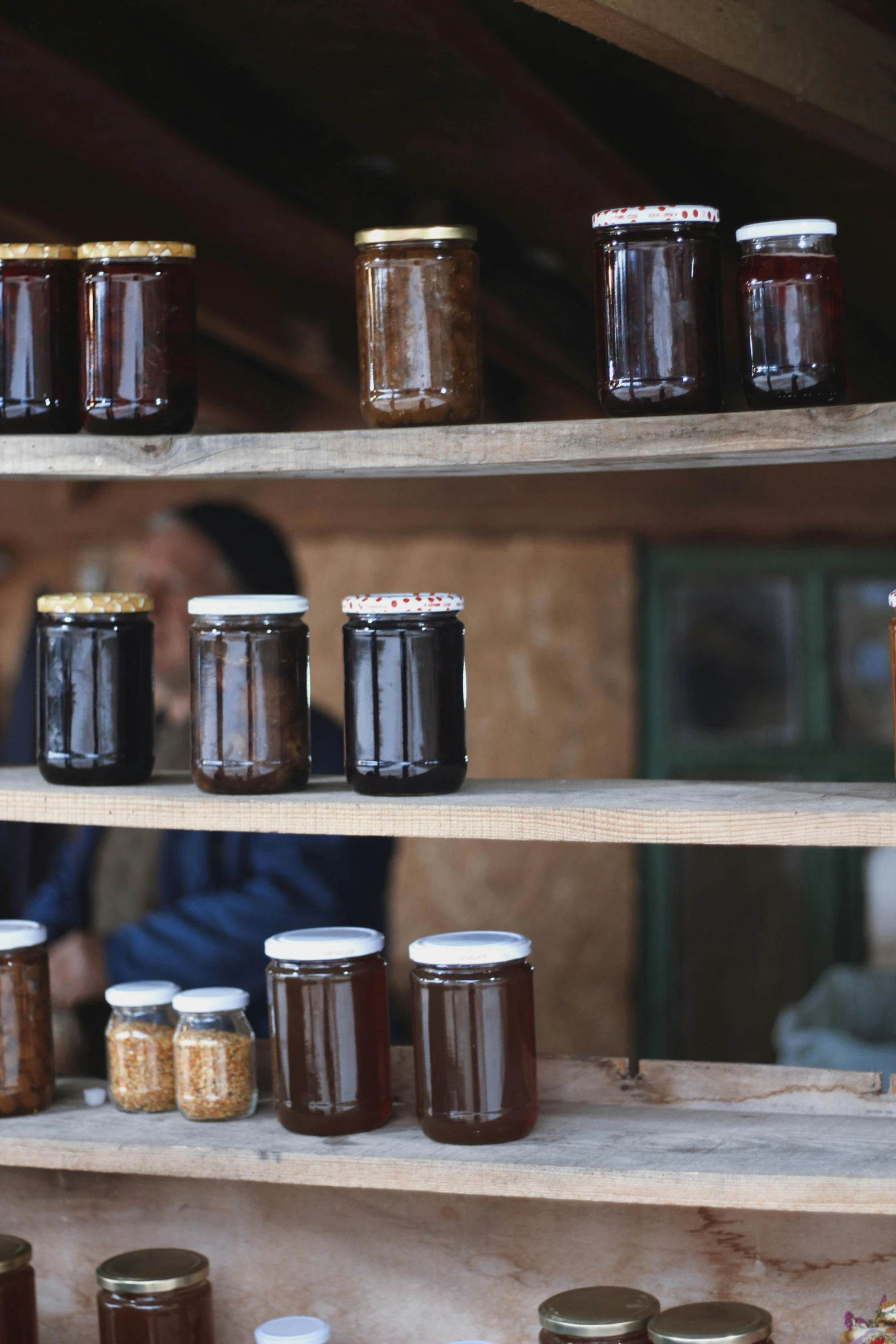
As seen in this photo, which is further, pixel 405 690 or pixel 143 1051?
pixel 143 1051

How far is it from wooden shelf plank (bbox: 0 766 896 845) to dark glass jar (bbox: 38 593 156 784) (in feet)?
0.09

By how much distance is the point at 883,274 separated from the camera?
2225mm

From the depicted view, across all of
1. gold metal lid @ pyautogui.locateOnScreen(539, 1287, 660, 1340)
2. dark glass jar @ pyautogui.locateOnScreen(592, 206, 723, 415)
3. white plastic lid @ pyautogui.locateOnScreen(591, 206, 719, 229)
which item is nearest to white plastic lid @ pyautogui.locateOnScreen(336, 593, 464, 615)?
dark glass jar @ pyautogui.locateOnScreen(592, 206, 723, 415)

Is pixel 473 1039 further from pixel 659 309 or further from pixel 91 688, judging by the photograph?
pixel 659 309

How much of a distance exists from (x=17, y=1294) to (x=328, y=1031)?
39 centimetres

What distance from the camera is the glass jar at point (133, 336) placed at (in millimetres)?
1320

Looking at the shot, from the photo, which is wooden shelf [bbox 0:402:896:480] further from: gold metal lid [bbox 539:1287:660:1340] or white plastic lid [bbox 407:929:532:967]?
gold metal lid [bbox 539:1287:660:1340]

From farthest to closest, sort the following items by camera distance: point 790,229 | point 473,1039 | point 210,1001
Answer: point 210,1001, point 473,1039, point 790,229

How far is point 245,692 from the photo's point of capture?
1.32 m

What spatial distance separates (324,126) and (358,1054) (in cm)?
130

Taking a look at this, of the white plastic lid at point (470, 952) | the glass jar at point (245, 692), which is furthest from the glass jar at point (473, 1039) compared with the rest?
the glass jar at point (245, 692)

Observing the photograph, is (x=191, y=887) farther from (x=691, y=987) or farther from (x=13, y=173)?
(x=691, y=987)

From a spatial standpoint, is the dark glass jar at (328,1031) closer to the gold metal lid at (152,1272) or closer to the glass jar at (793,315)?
the gold metal lid at (152,1272)

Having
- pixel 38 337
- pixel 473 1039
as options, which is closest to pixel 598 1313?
pixel 473 1039
